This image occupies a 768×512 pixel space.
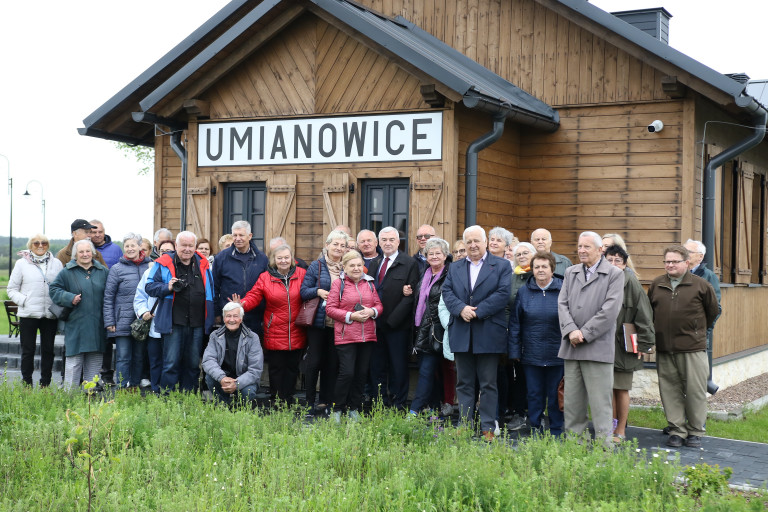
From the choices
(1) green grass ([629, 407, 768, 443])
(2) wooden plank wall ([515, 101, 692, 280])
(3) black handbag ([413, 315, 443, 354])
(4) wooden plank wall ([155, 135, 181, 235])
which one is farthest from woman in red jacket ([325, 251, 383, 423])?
(4) wooden plank wall ([155, 135, 181, 235])

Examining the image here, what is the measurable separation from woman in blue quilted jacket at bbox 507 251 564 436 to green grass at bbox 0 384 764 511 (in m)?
1.21

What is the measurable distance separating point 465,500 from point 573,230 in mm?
6967

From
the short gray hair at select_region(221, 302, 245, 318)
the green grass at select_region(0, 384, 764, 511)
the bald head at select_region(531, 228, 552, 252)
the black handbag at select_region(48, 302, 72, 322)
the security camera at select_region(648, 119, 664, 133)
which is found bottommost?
the green grass at select_region(0, 384, 764, 511)

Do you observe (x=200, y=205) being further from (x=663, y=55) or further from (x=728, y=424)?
(x=728, y=424)

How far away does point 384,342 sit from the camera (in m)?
9.02

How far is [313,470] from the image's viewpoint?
18.6ft

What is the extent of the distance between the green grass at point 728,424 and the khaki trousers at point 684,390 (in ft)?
2.44

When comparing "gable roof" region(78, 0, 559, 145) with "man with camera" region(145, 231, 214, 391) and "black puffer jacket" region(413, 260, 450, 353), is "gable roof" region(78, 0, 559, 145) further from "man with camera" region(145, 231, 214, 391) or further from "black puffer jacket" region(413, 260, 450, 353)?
"man with camera" region(145, 231, 214, 391)

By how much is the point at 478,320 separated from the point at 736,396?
16.1 ft

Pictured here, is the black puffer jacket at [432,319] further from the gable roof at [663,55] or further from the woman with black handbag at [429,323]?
the gable roof at [663,55]

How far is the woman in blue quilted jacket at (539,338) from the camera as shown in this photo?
7770 mm

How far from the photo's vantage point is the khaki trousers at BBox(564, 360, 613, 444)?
7.26 metres

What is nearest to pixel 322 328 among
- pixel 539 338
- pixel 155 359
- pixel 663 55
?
pixel 155 359

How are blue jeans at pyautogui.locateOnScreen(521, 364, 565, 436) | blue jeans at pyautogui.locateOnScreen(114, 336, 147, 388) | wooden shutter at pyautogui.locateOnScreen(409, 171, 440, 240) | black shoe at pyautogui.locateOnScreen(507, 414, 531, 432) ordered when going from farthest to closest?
wooden shutter at pyautogui.locateOnScreen(409, 171, 440, 240), blue jeans at pyautogui.locateOnScreen(114, 336, 147, 388), black shoe at pyautogui.locateOnScreen(507, 414, 531, 432), blue jeans at pyautogui.locateOnScreen(521, 364, 565, 436)
